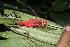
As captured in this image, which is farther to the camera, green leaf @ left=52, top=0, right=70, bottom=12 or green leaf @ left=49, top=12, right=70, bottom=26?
green leaf @ left=52, top=0, right=70, bottom=12

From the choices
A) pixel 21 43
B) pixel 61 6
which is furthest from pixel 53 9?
pixel 21 43

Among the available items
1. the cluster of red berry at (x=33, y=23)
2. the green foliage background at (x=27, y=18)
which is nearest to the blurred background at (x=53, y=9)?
the green foliage background at (x=27, y=18)

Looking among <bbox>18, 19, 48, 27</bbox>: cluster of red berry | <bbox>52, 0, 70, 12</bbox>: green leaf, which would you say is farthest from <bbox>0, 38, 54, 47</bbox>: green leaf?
<bbox>52, 0, 70, 12</bbox>: green leaf

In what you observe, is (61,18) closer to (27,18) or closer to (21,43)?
(27,18)

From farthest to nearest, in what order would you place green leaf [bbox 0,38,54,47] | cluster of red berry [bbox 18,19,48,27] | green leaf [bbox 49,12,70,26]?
green leaf [bbox 49,12,70,26] → cluster of red berry [bbox 18,19,48,27] → green leaf [bbox 0,38,54,47]

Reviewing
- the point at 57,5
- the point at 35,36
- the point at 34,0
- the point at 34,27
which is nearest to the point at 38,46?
the point at 35,36

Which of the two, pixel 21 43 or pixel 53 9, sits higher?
pixel 53 9

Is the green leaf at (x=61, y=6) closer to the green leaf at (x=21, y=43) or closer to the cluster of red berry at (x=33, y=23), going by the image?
the cluster of red berry at (x=33, y=23)

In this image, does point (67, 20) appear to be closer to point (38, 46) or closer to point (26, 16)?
point (26, 16)

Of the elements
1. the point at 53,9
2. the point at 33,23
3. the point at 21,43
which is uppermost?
the point at 53,9

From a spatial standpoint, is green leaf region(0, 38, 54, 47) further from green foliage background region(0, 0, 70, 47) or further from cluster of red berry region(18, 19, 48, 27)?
cluster of red berry region(18, 19, 48, 27)

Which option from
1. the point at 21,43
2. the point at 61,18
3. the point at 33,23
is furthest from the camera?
the point at 61,18
